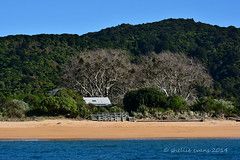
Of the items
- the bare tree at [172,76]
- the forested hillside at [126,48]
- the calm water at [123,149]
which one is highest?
the forested hillside at [126,48]

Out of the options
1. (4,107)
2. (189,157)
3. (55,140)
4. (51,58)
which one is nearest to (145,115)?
(4,107)

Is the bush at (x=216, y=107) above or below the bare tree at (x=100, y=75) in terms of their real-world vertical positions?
below

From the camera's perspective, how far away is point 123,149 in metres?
30.7

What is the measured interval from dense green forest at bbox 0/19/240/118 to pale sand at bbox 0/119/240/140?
31986 mm

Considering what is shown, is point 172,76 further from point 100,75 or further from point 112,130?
point 112,130

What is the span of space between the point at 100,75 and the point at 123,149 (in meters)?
39.6

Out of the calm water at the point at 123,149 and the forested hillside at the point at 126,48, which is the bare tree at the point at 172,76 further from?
the calm water at the point at 123,149

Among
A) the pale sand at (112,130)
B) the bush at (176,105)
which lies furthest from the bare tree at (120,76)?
the pale sand at (112,130)

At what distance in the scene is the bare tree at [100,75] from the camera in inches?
2734

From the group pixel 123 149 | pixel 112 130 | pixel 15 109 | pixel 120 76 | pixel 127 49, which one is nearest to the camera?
pixel 123 149

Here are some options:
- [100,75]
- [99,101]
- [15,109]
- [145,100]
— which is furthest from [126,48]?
[15,109]

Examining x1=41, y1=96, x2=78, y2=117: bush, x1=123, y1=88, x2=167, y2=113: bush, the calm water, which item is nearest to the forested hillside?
x1=123, y1=88, x2=167, y2=113: bush

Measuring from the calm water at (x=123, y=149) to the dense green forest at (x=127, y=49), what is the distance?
130 ft

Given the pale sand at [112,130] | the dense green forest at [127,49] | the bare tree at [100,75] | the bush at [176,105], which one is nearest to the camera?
the pale sand at [112,130]
